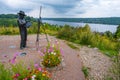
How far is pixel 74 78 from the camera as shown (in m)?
7.05

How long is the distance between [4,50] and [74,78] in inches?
193

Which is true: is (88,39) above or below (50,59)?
below

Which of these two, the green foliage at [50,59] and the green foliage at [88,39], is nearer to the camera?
the green foliage at [50,59]

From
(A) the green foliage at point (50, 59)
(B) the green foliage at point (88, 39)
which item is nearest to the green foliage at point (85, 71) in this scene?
(A) the green foliage at point (50, 59)

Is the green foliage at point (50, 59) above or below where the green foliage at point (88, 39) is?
above

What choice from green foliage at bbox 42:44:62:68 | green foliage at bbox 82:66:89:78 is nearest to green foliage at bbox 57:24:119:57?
green foliage at bbox 82:66:89:78

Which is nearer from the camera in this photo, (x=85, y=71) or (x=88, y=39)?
(x=85, y=71)

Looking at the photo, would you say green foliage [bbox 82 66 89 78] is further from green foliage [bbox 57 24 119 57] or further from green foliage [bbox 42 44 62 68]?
green foliage [bbox 57 24 119 57]

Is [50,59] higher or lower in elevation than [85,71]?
higher

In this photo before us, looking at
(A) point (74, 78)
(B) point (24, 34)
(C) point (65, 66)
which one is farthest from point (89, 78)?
(B) point (24, 34)

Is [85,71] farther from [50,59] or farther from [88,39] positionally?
[88,39]

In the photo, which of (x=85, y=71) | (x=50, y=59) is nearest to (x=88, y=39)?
(x=85, y=71)

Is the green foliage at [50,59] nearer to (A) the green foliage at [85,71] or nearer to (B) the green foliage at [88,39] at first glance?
(A) the green foliage at [85,71]

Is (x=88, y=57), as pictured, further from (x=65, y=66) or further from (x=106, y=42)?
(x=106, y=42)
